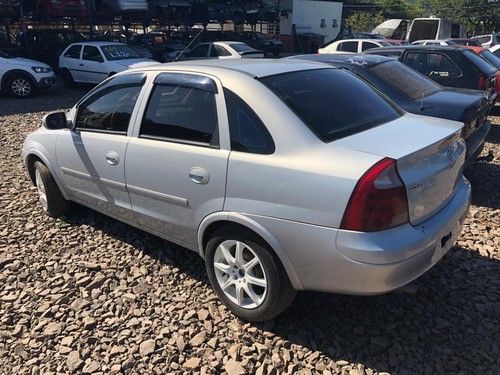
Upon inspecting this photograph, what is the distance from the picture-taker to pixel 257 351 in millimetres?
2699

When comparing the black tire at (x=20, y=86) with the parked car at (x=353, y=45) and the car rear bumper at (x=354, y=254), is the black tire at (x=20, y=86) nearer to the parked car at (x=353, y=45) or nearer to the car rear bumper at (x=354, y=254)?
the parked car at (x=353, y=45)

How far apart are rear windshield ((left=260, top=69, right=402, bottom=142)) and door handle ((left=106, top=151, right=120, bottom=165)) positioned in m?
1.32

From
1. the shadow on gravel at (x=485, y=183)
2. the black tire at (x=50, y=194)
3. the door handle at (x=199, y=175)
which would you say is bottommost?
the shadow on gravel at (x=485, y=183)

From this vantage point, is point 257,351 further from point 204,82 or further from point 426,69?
point 426,69

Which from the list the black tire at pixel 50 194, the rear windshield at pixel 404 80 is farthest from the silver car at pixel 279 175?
the rear windshield at pixel 404 80

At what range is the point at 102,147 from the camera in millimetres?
3549

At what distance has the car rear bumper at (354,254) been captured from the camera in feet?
7.57

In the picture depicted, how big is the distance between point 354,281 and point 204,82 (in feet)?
5.25

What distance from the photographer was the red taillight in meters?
2.27

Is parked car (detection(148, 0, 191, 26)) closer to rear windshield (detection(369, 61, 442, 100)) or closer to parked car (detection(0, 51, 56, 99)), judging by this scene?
parked car (detection(0, 51, 56, 99))

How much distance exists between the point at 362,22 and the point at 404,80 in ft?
143

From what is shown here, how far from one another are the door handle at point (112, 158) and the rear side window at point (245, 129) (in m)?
1.11

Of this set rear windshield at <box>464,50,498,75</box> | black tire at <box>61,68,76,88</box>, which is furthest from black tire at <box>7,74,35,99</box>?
rear windshield at <box>464,50,498,75</box>

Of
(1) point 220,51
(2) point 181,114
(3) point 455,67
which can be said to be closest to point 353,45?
(1) point 220,51
